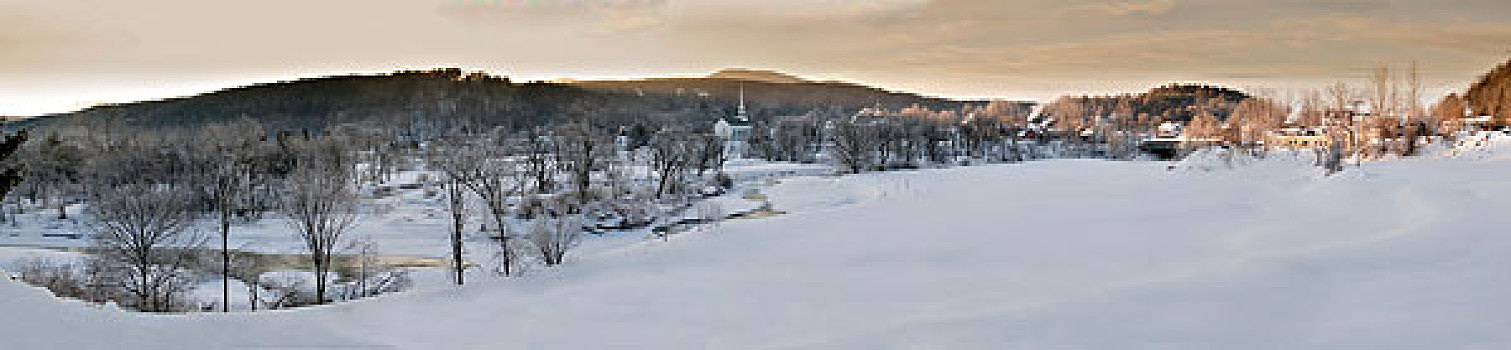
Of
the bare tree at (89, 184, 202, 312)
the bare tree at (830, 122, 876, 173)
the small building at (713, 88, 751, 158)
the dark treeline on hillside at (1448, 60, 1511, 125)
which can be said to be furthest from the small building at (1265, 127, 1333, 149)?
the bare tree at (89, 184, 202, 312)

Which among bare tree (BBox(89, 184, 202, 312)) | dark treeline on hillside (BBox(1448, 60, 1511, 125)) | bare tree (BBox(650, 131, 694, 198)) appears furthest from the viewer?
dark treeline on hillside (BBox(1448, 60, 1511, 125))

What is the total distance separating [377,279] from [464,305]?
13.5 m

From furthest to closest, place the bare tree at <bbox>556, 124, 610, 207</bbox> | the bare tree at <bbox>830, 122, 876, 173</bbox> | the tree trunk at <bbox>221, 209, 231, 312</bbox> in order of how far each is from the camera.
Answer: the bare tree at <bbox>830, 122, 876, 173</bbox>
the bare tree at <bbox>556, 124, 610, 207</bbox>
the tree trunk at <bbox>221, 209, 231, 312</bbox>

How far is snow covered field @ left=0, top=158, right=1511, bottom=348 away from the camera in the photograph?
897 cm

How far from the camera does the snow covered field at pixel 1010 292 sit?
29.4 ft

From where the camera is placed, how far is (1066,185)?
133ft

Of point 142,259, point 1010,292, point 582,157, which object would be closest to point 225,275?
point 142,259

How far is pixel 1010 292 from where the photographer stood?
40.7 feet

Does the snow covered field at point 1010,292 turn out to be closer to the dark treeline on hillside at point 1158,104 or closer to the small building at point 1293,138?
the small building at point 1293,138

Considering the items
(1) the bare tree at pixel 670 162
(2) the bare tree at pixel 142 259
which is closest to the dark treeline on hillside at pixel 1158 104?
(1) the bare tree at pixel 670 162

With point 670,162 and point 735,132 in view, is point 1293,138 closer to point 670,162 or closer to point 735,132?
point 670,162

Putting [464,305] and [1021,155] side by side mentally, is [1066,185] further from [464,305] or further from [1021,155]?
[1021,155]

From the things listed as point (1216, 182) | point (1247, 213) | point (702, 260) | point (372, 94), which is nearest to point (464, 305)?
point (702, 260)

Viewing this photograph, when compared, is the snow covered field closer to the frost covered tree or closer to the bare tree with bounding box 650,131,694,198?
the bare tree with bounding box 650,131,694,198
